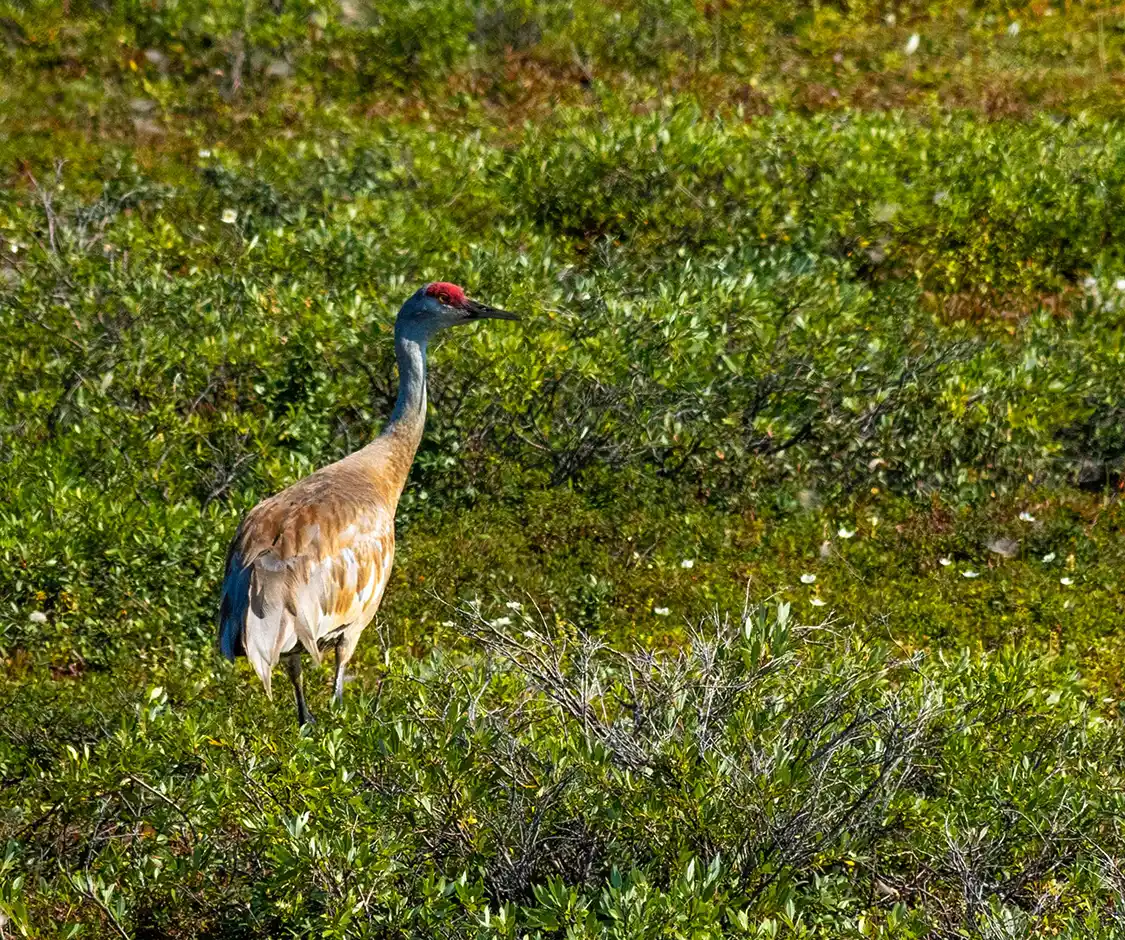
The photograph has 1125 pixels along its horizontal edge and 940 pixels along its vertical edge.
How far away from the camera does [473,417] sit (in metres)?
9.62

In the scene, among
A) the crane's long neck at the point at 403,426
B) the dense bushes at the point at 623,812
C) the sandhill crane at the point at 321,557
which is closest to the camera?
the dense bushes at the point at 623,812

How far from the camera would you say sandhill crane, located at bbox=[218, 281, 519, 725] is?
7090 mm

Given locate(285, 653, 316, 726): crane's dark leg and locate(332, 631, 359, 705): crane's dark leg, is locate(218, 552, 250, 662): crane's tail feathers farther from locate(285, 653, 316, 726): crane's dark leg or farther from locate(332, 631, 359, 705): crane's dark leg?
locate(332, 631, 359, 705): crane's dark leg

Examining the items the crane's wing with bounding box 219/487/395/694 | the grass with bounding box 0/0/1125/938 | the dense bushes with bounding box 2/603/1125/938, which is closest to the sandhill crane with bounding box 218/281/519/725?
the crane's wing with bounding box 219/487/395/694

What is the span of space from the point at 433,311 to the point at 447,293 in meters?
0.12

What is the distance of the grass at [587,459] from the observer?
17.7ft

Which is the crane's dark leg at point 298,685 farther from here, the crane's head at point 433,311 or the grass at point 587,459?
the crane's head at point 433,311

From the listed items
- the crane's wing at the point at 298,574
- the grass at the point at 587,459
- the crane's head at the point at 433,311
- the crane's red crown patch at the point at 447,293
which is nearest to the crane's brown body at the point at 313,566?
the crane's wing at the point at 298,574

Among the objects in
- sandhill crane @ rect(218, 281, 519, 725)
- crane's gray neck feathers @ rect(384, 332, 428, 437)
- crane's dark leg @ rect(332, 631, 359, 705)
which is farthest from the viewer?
crane's gray neck feathers @ rect(384, 332, 428, 437)

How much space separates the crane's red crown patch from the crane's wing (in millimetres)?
1213

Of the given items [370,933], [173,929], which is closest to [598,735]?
[370,933]

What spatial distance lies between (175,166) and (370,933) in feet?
32.6

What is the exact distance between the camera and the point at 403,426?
8234 millimetres

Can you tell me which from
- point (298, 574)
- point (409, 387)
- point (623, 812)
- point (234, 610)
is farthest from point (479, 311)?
point (623, 812)
